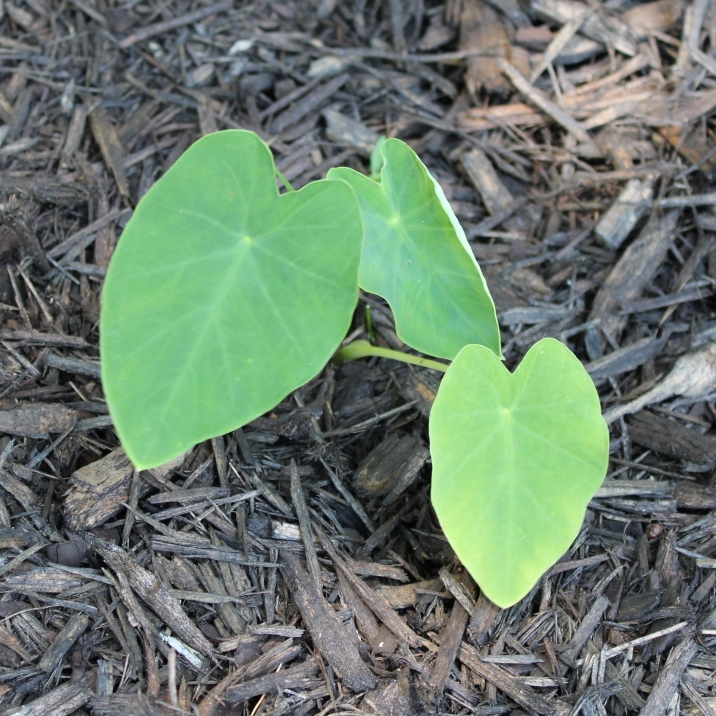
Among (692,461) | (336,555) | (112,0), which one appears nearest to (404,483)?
(336,555)

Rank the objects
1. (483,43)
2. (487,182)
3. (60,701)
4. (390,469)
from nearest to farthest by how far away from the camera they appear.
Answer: (60,701) → (390,469) → (487,182) → (483,43)

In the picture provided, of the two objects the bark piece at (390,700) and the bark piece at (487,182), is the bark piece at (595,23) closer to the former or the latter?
the bark piece at (487,182)

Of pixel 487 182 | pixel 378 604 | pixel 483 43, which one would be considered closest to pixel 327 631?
pixel 378 604

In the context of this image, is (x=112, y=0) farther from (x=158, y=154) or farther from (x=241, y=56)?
(x=158, y=154)

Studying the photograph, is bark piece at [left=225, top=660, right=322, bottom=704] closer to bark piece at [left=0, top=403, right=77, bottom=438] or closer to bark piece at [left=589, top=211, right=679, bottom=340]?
bark piece at [left=0, top=403, right=77, bottom=438]

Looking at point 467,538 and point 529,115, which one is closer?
point 467,538

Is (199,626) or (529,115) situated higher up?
(529,115)

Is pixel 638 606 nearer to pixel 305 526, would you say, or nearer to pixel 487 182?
pixel 305 526
